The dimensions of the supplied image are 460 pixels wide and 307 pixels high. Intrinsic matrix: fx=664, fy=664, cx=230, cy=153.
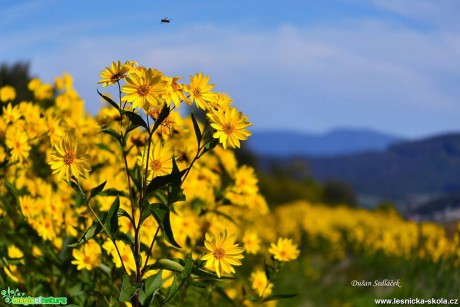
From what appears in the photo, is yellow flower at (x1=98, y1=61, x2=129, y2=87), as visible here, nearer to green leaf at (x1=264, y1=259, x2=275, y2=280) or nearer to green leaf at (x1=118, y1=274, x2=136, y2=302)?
green leaf at (x1=118, y1=274, x2=136, y2=302)

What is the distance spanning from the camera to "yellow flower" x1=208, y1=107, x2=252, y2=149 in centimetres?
269

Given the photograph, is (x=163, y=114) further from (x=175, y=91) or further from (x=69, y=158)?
(x=69, y=158)

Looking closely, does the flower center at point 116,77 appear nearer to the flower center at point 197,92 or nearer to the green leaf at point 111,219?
the flower center at point 197,92

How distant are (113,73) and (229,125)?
1.71ft

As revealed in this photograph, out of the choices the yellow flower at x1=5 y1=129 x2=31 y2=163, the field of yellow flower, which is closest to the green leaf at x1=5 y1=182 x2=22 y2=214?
the field of yellow flower

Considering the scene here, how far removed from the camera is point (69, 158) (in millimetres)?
2713

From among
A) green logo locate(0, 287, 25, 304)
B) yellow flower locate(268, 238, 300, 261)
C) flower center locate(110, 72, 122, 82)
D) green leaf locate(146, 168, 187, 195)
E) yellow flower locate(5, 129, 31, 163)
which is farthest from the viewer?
yellow flower locate(5, 129, 31, 163)

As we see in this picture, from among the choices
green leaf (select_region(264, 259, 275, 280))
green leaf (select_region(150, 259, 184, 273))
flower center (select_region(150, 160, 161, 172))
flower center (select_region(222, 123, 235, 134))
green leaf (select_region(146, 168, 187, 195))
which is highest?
flower center (select_region(222, 123, 235, 134))

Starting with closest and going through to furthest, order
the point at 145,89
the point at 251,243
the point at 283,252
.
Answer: the point at 145,89
the point at 283,252
the point at 251,243

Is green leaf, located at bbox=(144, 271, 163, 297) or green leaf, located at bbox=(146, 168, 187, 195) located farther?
green leaf, located at bbox=(144, 271, 163, 297)

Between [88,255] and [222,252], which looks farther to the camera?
[88,255]

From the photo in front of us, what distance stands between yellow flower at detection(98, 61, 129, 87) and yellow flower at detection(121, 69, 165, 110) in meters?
0.10

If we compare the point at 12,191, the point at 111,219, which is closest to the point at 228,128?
the point at 111,219

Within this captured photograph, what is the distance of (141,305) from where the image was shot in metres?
2.82
